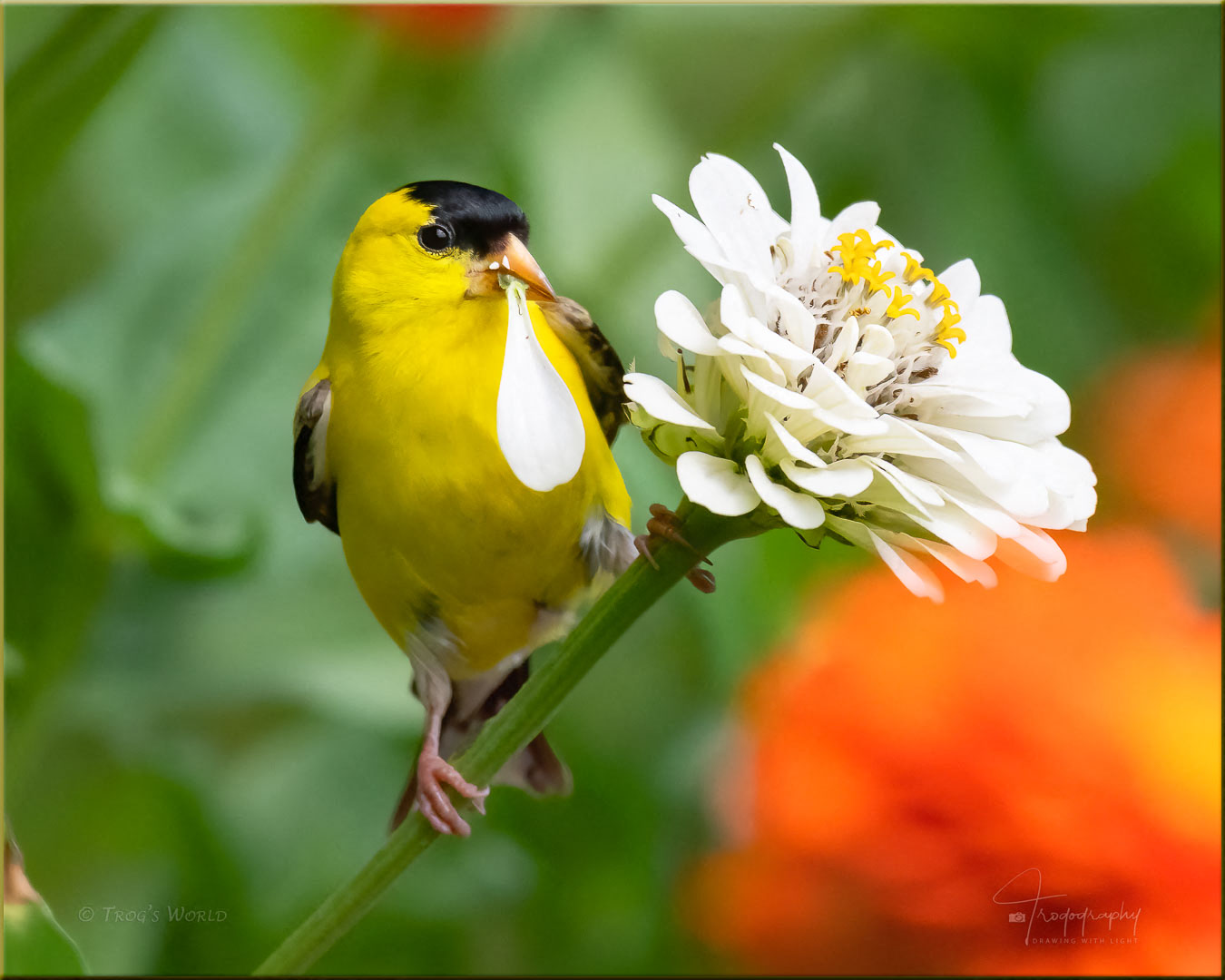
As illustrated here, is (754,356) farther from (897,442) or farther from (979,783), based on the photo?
(979,783)

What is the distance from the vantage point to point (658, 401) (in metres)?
0.41

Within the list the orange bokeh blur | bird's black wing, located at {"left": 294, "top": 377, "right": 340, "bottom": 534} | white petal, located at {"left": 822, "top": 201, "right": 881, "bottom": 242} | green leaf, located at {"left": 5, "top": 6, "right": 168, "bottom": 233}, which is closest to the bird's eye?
bird's black wing, located at {"left": 294, "top": 377, "right": 340, "bottom": 534}

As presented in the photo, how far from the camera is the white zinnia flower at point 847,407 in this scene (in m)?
0.40

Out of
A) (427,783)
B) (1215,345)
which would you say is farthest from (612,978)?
(1215,345)

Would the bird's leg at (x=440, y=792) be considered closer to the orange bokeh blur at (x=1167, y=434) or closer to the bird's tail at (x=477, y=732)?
the bird's tail at (x=477, y=732)

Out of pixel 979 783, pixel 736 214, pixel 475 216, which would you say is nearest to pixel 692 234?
pixel 736 214

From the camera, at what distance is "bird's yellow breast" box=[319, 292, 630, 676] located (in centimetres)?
55

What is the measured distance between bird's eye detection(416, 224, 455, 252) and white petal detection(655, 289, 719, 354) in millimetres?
171

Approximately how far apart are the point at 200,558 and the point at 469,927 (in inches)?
13.0

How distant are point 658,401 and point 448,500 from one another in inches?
7.3

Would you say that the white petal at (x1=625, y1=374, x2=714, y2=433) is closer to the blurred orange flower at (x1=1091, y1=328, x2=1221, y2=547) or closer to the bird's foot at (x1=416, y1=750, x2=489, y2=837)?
the bird's foot at (x1=416, y1=750, x2=489, y2=837)

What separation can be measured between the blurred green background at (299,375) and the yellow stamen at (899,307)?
0.27 meters

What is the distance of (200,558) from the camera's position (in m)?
0.70

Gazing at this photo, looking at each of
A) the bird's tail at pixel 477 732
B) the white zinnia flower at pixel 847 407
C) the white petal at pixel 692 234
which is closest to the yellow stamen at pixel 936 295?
the white zinnia flower at pixel 847 407
